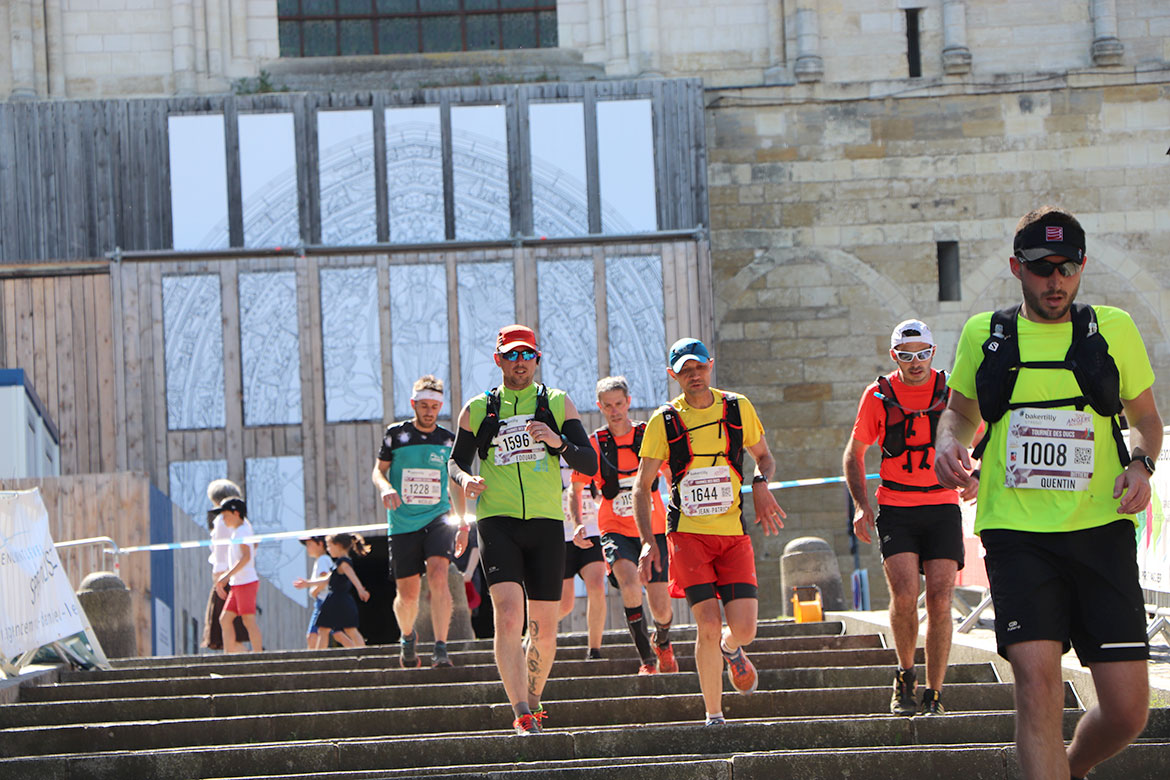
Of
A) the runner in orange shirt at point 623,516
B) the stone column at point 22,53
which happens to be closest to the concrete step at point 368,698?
the runner in orange shirt at point 623,516

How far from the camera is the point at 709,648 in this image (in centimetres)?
800

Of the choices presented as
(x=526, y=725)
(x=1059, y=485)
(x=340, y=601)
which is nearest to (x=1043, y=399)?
(x=1059, y=485)

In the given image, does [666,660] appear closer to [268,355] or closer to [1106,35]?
[268,355]

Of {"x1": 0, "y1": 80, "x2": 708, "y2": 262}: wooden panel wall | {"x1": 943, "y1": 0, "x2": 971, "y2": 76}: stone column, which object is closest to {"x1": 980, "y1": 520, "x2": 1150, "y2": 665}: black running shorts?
{"x1": 0, "y1": 80, "x2": 708, "y2": 262}: wooden panel wall

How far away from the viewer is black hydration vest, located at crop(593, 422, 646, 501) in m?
10.7

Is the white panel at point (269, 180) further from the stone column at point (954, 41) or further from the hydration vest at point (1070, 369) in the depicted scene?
the hydration vest at point (1070, 369)

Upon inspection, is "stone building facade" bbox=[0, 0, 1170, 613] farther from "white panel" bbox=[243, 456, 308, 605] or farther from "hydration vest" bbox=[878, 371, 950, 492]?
"hydration vest" bbox=[878, 371, 950, 492]

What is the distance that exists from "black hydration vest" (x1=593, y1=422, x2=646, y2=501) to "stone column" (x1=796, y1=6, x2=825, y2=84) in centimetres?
1515

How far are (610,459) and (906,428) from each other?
2937 millimetres

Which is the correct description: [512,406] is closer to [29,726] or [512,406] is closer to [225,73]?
[29,726]

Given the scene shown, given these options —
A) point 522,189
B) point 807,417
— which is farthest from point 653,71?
point 807,417

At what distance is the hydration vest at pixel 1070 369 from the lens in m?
5.34

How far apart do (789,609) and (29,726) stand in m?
8.26

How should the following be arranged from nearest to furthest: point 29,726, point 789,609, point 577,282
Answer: point 29,726
point 789,609
point 577,282
